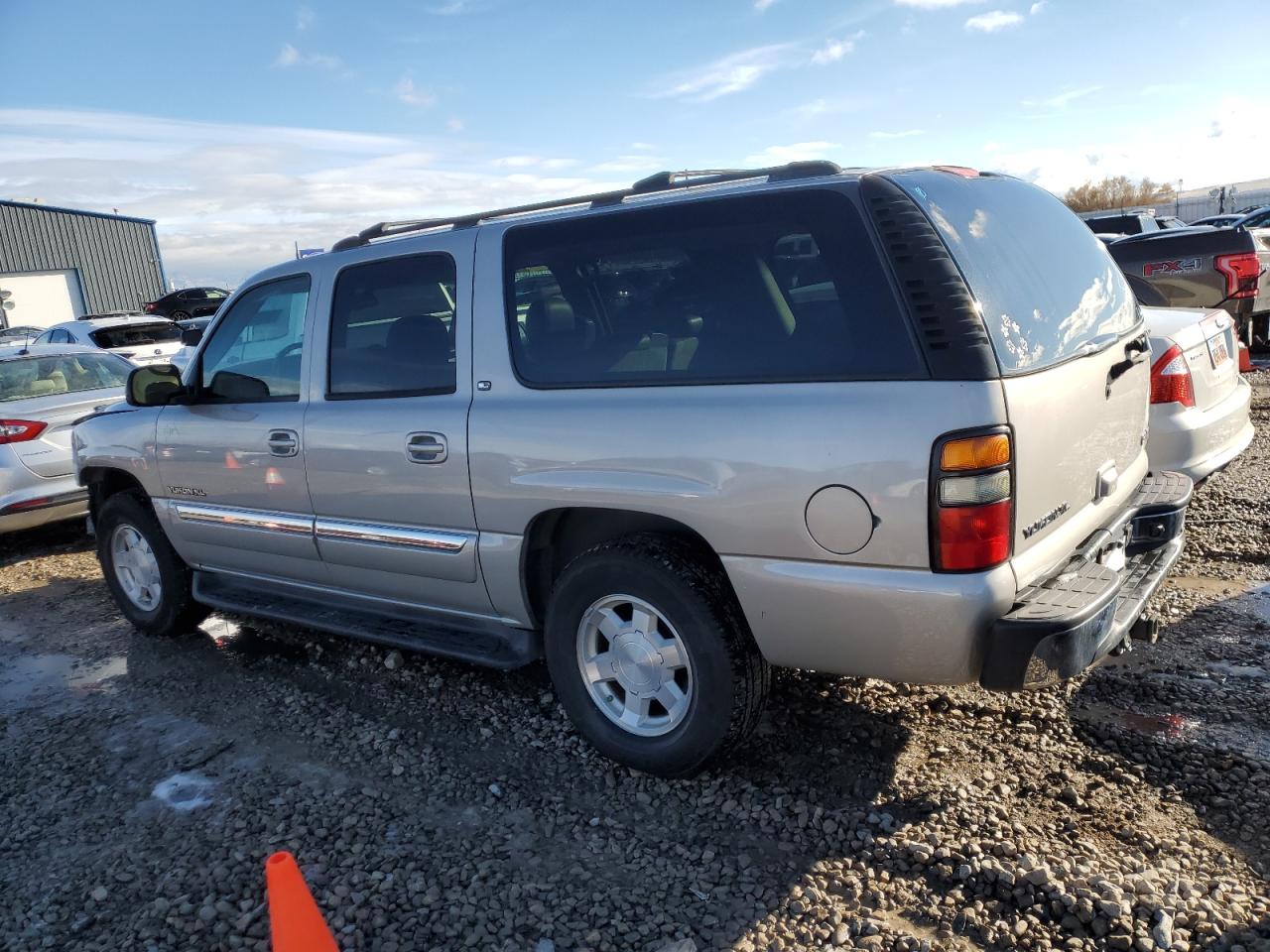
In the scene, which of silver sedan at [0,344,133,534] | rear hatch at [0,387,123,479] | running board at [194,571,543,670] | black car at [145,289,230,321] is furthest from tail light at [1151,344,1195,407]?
black car at [145,289,230,321]

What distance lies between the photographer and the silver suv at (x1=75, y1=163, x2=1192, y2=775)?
106 inches

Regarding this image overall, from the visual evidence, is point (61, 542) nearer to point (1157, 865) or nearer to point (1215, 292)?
point (1157, 865)

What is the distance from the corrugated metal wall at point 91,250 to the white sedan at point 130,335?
89.9 feet

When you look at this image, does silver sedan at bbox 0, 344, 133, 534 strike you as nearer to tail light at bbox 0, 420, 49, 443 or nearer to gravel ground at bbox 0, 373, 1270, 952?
tail light at bbox 0, 420, 49, 443

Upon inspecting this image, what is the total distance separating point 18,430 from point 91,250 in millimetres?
38338

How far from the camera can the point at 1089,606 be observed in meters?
2.76

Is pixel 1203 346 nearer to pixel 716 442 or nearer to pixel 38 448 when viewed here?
pixel 716 442

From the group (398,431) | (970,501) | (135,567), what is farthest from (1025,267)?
(135,567)

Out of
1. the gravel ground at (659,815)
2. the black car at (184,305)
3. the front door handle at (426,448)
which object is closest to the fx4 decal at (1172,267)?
the gravel ground at (659,815)

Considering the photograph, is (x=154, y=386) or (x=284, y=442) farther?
(x=154, y=386)

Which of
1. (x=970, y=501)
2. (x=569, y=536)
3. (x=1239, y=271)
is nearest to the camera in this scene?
(x=970, y=501)

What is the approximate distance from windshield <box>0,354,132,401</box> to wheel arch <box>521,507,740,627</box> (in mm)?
6088

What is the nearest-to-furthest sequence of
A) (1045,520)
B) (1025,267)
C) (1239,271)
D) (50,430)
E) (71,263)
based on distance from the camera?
(1045,520)
(1025,267)
(50,430)
(1239,271)
(71,263)

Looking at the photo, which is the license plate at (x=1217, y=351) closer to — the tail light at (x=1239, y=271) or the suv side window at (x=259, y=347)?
the suv side window at (x=259, y=347)
